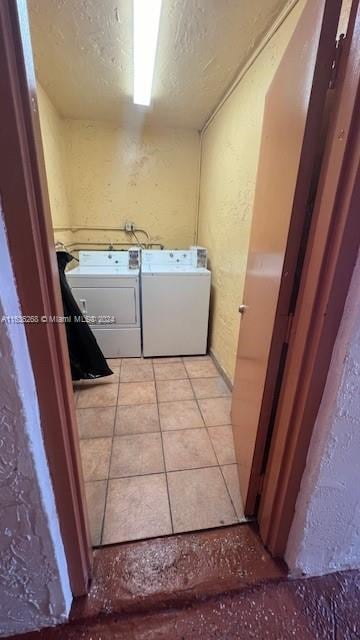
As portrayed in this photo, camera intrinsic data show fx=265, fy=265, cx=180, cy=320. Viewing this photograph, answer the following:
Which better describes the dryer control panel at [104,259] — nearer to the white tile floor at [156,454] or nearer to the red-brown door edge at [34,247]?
the white tile floor at [156,454]

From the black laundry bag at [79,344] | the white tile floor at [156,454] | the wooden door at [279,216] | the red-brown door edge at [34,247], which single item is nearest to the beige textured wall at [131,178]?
the black laundry bag at [79,344]

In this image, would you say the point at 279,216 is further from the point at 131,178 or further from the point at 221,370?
the point at 131,178

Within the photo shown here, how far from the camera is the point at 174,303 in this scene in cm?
259

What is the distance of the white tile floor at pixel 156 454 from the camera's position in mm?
1208

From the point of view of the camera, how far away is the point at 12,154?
525mm

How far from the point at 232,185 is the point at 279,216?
1348 millimetres

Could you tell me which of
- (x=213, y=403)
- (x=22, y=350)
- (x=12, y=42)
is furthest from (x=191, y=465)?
(x=12, y=42)

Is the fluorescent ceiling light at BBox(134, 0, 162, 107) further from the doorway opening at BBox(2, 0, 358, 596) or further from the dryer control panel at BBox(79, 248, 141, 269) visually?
the dryer control panel at BBox(79, 248, 141, 269)

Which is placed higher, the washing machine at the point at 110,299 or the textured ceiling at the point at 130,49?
the textured ceiling at the point at 130,49

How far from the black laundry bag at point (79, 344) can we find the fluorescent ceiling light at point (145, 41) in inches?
53.8

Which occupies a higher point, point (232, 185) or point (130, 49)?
point (130, 49)

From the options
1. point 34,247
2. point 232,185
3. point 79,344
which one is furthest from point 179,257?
point 34,247

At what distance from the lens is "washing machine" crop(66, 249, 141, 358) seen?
2441 millimetres

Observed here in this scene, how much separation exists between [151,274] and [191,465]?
5.31 ft
